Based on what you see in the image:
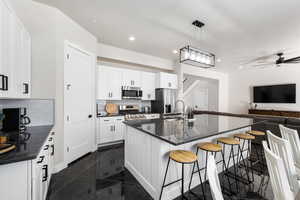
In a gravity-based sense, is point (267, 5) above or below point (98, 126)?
above

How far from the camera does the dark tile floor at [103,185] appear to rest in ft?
6.07

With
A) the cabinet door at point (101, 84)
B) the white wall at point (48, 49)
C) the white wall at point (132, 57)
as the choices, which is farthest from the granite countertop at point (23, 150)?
the white wall at point (132, 57)

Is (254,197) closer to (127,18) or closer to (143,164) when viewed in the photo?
(143,164)

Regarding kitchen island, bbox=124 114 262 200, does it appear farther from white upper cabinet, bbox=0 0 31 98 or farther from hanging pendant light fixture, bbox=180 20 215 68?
white upper cabinet, bbox=0 0 31 98

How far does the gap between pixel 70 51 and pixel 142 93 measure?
8.08 ft

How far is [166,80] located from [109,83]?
2.06 m

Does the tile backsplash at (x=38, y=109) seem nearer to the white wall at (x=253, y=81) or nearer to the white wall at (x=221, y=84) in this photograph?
the white wall at (x=221, y=84)

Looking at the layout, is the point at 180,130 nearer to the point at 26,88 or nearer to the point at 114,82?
the point at 26,88

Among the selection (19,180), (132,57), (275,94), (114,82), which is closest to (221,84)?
(275,94)

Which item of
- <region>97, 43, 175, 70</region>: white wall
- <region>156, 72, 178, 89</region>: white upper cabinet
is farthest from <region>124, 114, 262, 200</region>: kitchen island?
<region>156, 72, 178, 89</region>: white upper cabinet

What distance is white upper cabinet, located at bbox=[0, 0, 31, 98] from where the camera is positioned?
1303mm

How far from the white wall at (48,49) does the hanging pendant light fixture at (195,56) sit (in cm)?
228

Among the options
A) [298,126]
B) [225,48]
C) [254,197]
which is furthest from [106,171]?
[225,48]

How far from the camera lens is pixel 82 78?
299 cm
